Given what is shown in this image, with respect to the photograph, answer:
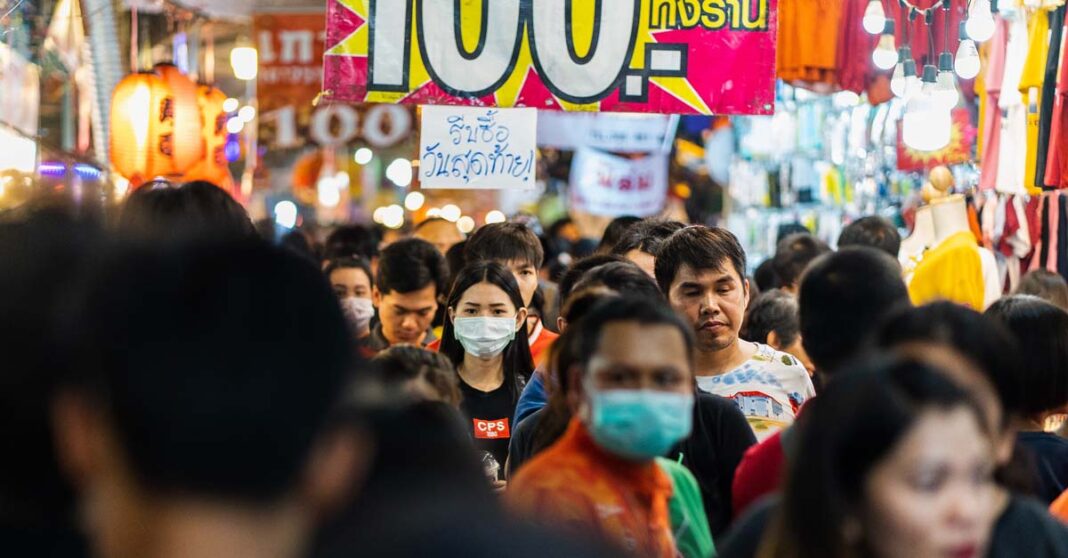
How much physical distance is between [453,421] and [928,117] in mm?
7454

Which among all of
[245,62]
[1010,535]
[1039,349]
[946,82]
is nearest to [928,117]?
[946,82]

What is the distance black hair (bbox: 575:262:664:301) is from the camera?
17.1 ft

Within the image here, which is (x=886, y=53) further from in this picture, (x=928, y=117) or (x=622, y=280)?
(x=622, y=280)

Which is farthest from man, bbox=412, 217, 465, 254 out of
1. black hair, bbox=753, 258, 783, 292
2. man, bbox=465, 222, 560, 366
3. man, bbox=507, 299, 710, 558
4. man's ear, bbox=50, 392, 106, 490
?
man's ear, bbox=50, 392, 106, 490

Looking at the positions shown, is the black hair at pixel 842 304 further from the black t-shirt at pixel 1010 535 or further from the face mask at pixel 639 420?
the black t-shirt at pixel 1010 535

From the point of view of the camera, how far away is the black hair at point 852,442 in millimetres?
2494

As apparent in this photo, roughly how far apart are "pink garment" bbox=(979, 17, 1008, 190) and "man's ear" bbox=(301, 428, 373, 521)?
34.4 ft

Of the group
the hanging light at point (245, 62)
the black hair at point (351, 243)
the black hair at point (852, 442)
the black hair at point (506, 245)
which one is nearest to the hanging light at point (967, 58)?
the black hair at point (506, 245)

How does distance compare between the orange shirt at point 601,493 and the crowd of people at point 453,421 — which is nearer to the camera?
the crowd of people at point 453,421

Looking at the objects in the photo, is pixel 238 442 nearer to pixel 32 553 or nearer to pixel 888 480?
pixel 32 553

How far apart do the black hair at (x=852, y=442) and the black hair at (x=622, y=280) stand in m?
2.60

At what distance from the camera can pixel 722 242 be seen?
570 cm

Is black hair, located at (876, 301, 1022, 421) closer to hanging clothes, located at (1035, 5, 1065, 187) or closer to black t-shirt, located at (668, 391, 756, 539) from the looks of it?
black t-shirt, located at (668, 391, 756, 539)

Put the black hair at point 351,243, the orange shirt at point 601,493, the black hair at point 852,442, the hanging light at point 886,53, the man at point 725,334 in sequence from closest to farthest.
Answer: the black hair at point 852,442 < the orange shirt at point 601,493 < the man at point 725,334 < the hanging light at point 886,53 < the black hair at point 351,243
